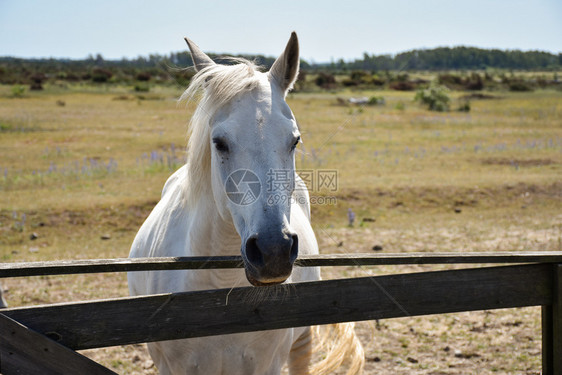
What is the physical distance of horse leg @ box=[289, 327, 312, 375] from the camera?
12.8ft

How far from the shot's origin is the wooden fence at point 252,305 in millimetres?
1972

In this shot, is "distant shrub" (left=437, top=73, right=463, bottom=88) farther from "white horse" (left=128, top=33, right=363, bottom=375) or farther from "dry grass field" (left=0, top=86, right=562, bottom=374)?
"white horse" (left=128, top=33, right=363, bottom=375)

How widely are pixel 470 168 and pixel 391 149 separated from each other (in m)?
3.82

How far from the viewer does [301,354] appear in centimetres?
393

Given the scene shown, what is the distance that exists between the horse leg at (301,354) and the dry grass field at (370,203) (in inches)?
34.7

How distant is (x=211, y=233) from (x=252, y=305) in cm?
62

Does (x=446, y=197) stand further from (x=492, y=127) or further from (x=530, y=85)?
(x=530, y=85)

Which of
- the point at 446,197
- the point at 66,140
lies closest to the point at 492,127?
the point at 446,197

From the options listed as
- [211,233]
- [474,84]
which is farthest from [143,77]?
[211,233]

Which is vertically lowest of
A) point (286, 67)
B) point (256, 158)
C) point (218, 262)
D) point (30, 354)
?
point (30, 354)

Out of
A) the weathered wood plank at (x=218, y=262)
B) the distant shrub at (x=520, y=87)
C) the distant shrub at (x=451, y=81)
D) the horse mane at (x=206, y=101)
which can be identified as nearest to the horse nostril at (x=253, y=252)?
the weathered wood plank at (x=218, y=262)

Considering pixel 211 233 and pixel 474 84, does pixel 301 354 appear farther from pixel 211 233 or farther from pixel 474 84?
pixel 474 84

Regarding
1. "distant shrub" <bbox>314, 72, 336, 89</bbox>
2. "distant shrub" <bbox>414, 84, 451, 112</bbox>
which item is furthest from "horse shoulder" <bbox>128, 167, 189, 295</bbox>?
"distant shrub" <bbox>314, 72, 336, 89</bbox>

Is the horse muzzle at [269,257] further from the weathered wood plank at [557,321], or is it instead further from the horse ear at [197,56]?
the weathered wood plank at [557,321]
